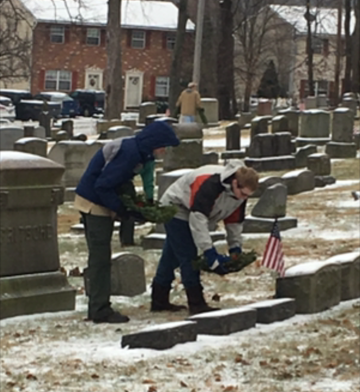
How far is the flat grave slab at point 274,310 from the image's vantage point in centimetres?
991

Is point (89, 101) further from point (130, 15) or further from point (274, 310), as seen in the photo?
point (274, 310)

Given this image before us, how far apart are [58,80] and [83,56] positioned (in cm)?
214

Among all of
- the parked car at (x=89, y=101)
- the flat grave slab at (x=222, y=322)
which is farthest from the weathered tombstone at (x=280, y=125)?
the parked car at (x=89, y=101)

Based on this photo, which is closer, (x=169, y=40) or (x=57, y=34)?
(x=57, y=34)

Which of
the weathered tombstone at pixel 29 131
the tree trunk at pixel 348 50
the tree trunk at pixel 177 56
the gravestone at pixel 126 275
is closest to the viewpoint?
the gravestone at pixel 126 275

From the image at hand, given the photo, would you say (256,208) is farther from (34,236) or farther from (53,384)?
(53,384)

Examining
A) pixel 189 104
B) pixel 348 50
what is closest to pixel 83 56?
pixel 348 50

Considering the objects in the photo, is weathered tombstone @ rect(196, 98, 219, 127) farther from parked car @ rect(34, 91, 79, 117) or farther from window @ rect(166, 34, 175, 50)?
window @ rect(166, 34, 175, 50)

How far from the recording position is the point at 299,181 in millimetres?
20141

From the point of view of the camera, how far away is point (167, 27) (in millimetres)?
76312

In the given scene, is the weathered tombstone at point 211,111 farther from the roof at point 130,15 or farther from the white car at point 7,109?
the roof at point 130,15

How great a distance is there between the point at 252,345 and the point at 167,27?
6821 cm

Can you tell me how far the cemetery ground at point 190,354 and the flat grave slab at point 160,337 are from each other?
60 mm

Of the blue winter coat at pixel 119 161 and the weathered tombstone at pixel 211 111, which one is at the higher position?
the blue winter coat at pixel 119 161
